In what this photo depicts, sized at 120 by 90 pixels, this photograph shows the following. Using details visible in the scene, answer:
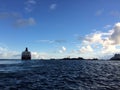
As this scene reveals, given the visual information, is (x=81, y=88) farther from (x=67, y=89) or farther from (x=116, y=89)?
(x=116, y=89)

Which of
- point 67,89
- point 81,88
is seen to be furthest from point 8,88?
point 81,88

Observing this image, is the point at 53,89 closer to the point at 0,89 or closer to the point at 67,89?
the point at 67,89

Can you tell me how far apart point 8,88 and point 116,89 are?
13.6 m

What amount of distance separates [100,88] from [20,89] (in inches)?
402

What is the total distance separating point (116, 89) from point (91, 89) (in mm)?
3154

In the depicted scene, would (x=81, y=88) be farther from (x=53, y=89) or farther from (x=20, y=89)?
(x=20, y=89)

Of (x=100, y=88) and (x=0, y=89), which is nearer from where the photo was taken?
(x=0, y=89)

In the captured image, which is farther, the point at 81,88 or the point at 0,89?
the point at 81,88

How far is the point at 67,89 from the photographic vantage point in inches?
1051

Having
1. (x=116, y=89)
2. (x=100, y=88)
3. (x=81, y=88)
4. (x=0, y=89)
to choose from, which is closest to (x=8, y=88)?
(x=0, y=89)

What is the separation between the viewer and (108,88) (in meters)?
27.4

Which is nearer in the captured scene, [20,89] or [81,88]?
[20,89]

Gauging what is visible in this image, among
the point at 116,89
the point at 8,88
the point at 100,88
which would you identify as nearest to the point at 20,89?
the point at 8,88

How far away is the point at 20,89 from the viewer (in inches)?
1015
